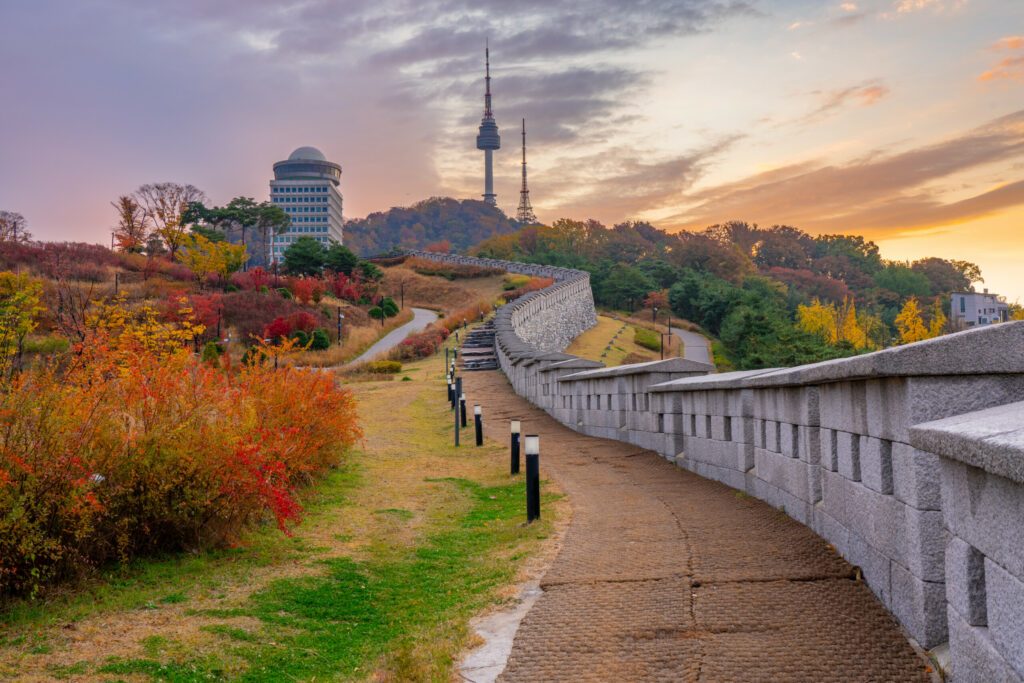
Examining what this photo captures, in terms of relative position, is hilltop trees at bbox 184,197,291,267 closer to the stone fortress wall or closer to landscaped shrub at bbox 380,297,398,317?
landscaped shrub at bbox 380,297,398,317

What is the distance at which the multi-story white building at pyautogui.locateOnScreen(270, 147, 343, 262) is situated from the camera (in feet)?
573

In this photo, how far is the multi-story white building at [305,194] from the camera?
175 meters

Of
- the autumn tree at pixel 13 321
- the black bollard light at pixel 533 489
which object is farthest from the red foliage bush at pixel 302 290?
the black bollard light at pixel 533 489

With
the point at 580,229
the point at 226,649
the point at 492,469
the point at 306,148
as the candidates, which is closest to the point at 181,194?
the point at 580,229

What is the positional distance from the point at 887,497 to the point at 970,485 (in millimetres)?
1708

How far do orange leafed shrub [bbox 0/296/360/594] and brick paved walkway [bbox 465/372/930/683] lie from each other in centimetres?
320

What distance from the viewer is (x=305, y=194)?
577ft

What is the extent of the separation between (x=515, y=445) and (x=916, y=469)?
8.42 metres

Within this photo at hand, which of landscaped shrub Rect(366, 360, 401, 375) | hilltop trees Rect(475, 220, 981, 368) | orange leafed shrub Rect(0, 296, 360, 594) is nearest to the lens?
orange leafed shrub Rect(0, 296, 360, 594)

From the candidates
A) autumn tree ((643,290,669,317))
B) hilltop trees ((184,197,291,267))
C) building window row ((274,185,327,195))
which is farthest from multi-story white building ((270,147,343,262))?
autumn tree ((643,290,669,317))

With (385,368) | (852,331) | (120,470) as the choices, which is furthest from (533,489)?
(852,331)

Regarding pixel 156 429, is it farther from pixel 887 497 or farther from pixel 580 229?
pixel 580 229

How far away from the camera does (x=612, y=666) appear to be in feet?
14.4

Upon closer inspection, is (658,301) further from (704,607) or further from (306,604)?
(704,607)
